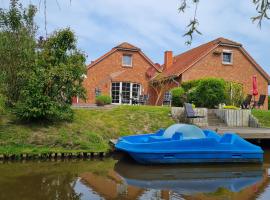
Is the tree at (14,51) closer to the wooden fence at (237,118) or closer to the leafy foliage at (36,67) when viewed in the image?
the leafy foliage at (36,67)

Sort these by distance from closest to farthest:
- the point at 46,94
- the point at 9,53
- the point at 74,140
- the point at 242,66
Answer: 1. the point at 74,140
2. the point at 46,94
3. the point at 9,53
4. the point at 242,66

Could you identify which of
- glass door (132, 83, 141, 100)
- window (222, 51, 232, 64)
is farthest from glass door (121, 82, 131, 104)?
window (222, 51, 232, 64)

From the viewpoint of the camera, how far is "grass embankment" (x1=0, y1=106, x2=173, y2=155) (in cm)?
1292

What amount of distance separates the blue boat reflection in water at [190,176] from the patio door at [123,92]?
18931 mm

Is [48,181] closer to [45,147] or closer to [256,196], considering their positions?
[45,147]

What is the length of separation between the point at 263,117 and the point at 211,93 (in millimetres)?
3091

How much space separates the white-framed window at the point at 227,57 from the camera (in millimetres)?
30969

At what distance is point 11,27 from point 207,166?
9.99m

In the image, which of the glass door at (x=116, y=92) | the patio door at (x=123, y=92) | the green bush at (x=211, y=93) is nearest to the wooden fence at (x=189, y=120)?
the green bush at (x=211, y=93)

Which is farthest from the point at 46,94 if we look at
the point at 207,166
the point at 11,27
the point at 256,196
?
the point at 256,196

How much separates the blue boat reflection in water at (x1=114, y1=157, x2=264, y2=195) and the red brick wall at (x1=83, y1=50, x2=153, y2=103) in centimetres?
1921

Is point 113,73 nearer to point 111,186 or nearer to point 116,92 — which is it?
point 116,92

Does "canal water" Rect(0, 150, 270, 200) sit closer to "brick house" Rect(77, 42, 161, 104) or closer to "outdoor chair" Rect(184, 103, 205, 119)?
"outdoor chair" Rect(184, 103, 205, 119)

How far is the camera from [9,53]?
15688mm
